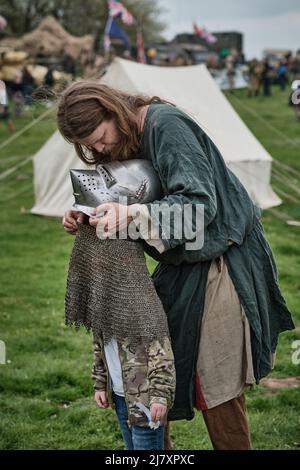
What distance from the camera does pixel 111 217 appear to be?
7.29ft

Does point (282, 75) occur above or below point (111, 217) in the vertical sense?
below

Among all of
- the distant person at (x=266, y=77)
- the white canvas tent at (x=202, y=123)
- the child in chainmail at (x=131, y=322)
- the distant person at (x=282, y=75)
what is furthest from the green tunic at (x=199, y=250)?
the distant person at (x=282, y=75)

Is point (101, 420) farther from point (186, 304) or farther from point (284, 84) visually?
point (284, 84)

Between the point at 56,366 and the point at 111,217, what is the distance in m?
2.80

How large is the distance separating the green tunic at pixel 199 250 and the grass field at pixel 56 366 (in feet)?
2.16

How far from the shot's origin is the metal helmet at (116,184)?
2.33m

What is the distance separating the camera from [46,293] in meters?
6.62

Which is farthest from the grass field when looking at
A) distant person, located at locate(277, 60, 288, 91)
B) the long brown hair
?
distant person, located at locate(277, 60, 288, 91)

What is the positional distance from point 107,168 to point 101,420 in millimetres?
2099

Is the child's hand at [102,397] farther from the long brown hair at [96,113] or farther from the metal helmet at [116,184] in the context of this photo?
the long brown hair at [96,113]

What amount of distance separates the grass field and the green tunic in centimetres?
66
